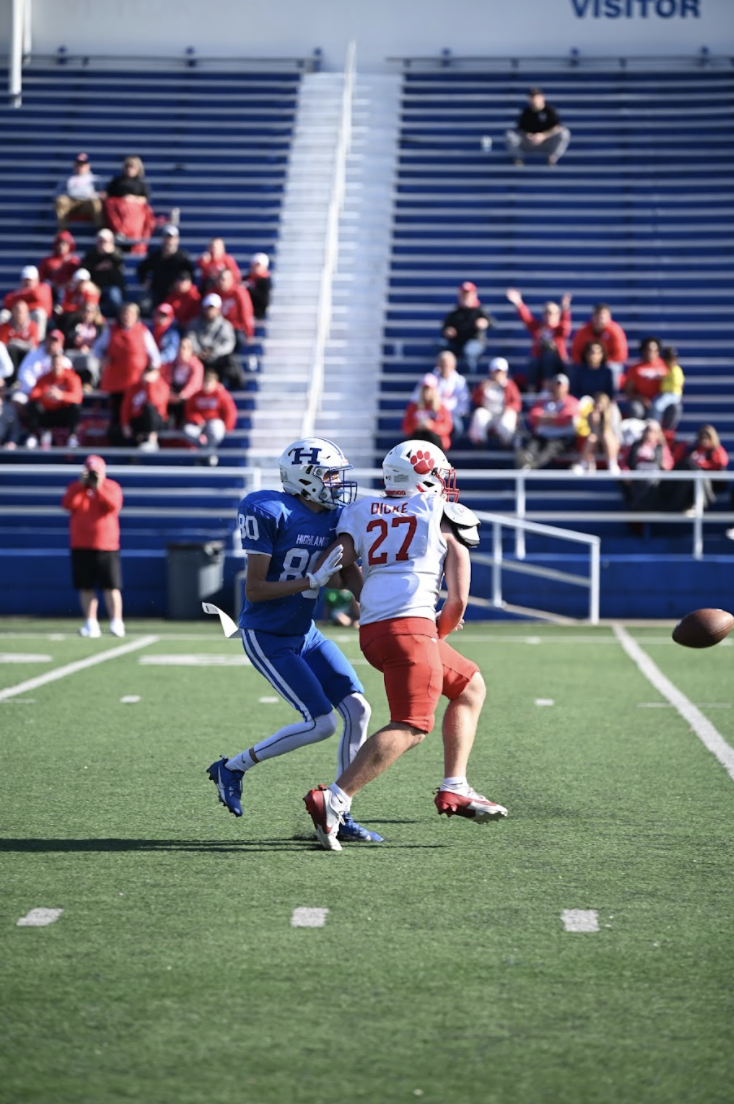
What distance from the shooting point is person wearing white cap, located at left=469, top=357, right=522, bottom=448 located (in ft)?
Result: 60.7

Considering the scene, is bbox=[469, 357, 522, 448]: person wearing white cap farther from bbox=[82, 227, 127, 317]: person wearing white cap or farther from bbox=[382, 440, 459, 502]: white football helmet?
bbox=[382, 440, 459, 502]: white football helmet

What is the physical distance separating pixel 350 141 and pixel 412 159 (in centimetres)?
119

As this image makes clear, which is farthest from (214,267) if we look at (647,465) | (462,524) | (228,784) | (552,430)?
(462,524)

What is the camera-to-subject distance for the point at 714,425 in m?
19.7

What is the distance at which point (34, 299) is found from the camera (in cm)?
2023

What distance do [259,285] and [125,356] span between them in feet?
10.7

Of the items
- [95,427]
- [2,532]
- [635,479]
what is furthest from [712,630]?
[95,427]

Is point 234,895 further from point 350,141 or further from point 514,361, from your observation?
point 350,141

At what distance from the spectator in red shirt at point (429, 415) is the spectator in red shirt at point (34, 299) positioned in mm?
4751

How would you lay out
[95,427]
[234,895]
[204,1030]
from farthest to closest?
[95,427], [234,895], [204,1030]

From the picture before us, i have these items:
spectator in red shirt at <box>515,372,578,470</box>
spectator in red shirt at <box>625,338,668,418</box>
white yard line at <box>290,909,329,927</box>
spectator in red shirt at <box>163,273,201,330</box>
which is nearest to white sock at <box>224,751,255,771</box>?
white yard line at <box>290,909,329,927</box>

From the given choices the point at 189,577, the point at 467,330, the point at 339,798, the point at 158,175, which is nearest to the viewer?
the point at 339,798

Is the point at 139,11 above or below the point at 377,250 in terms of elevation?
above

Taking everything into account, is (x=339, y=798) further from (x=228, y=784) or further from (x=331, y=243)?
(x=331, y=243)
